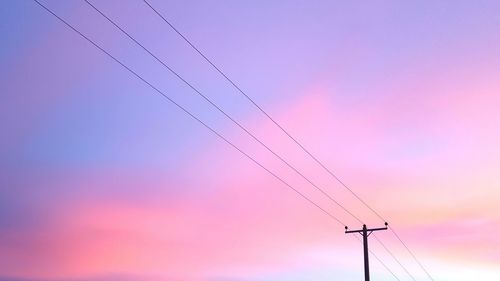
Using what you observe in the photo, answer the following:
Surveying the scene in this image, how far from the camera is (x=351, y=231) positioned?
159 feet

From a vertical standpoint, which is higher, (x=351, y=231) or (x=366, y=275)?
(x=351, y=231)

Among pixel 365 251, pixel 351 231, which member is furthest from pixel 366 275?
pixel 351 231

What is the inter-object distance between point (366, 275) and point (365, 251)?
1.75 meters

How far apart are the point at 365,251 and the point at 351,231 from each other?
3395 millimetres

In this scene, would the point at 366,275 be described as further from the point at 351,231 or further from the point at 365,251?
the point at 351,231

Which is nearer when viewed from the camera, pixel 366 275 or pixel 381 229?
pixel 366 275

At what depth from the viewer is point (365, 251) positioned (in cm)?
4512

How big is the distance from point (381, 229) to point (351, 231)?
2.14 m

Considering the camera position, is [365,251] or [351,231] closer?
[365,251]

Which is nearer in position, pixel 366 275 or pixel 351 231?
pixel 366 275

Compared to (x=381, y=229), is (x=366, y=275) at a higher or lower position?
lower

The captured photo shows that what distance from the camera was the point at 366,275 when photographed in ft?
144

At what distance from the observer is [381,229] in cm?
4750
